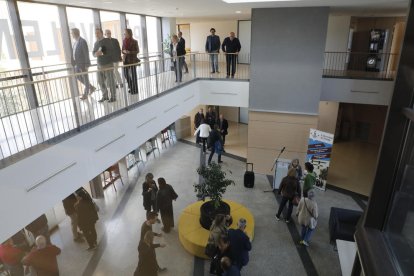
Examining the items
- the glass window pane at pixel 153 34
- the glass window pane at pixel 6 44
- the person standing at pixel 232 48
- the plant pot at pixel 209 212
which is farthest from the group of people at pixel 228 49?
the glass window pane at pixel 6 44

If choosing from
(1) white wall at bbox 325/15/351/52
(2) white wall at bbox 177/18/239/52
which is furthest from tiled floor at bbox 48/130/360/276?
(2) white wall at bbox 177/18/239/52

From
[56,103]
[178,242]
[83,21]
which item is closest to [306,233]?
[178,242]

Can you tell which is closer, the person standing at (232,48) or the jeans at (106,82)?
the jeans at (106,82)

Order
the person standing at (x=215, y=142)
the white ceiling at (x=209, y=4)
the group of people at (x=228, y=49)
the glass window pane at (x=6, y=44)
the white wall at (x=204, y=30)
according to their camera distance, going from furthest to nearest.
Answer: the white wall at (x=204, y=30)
the group of people at (x=228, y=49)
the person standing at (x=215, y=142)
the white ceiling at (x=209, y=4)
the glass window pane at (x=6, y=44)

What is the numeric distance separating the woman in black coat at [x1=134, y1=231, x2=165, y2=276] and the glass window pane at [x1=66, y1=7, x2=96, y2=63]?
681 cm

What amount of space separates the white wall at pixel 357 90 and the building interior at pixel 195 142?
39mm

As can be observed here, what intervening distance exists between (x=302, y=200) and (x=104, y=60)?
6354mm

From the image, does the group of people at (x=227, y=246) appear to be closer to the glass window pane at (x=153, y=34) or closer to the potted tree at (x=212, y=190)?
the potted tree at (x=212, y=190)

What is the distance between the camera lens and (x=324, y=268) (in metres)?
6.91

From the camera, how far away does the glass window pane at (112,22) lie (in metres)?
10.6

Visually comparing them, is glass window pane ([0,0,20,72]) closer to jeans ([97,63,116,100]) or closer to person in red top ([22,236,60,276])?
jeans ([97,63,116,100])

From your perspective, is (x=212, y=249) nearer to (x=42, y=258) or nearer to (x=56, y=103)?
(x=42, y=258)

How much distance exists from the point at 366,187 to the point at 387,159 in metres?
10.4

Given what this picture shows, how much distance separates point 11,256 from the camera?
628cm
